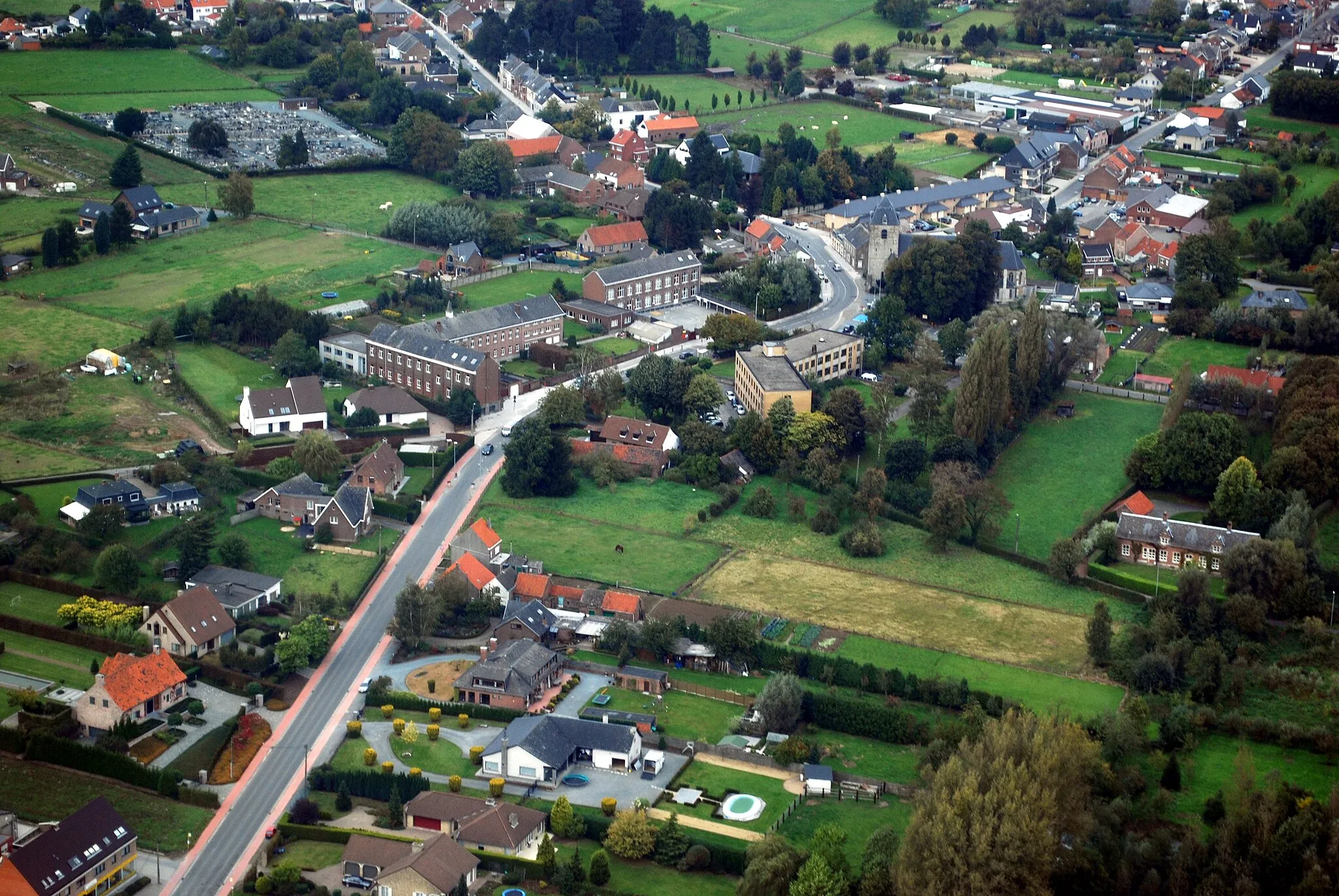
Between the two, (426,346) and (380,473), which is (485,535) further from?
(426,346)

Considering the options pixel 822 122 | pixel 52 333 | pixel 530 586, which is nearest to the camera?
pixel 530 586

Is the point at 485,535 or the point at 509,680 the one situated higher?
the point at 485,535

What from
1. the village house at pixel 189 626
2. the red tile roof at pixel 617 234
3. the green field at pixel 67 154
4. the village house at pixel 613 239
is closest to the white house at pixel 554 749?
the village house at pixel 189 626

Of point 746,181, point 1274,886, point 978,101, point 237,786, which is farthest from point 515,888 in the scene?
point 978,101

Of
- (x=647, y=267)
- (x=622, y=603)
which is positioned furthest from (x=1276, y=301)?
(x=622, y=603)

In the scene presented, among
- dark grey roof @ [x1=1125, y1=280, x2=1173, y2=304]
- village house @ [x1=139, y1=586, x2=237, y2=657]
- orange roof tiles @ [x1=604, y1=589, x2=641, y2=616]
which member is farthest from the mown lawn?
dark grey roof @ [x1=1125, y1=280, x2=1173, y2=304]

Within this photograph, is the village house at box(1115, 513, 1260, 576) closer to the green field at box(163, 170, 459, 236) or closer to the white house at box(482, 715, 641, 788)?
the white house at box(482, 715, 641, 788)

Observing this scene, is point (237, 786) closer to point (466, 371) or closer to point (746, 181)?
point (466, 371)

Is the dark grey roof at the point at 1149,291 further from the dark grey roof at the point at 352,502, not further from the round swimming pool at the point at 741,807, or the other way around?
the round swimming pool at the point at 741,807
